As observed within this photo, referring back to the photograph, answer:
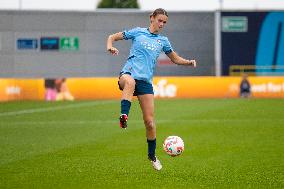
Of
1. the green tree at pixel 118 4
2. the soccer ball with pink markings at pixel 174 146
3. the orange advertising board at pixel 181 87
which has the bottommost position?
the orange advertising board at pixel 181 87

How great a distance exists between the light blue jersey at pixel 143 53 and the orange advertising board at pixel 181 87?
3100cm

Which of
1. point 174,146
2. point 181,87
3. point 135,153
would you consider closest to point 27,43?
point 181,87

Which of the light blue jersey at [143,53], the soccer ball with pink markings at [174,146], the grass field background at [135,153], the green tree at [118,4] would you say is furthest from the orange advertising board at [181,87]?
the green tree at [118,4]

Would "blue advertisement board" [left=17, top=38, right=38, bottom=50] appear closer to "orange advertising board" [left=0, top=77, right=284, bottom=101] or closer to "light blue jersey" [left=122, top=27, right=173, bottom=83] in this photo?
"orange advertising board" [left=0, top=77, right=284, bottom=101]

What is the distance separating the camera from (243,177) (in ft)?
37.3

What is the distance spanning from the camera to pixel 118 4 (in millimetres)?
107750

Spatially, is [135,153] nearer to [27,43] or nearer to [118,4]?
[27,43]

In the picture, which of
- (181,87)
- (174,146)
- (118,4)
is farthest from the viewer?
(118,4)

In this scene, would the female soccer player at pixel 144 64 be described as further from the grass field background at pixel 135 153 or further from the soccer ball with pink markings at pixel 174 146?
the grass field background at pixel 135 153

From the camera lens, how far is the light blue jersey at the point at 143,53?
12.0 meters

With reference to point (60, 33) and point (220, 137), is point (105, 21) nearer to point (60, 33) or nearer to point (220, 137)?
point (60, 33)

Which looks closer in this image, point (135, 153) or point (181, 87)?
point (135, 153)

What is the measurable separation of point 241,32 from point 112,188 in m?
46.0

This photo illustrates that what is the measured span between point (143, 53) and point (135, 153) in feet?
10.9
